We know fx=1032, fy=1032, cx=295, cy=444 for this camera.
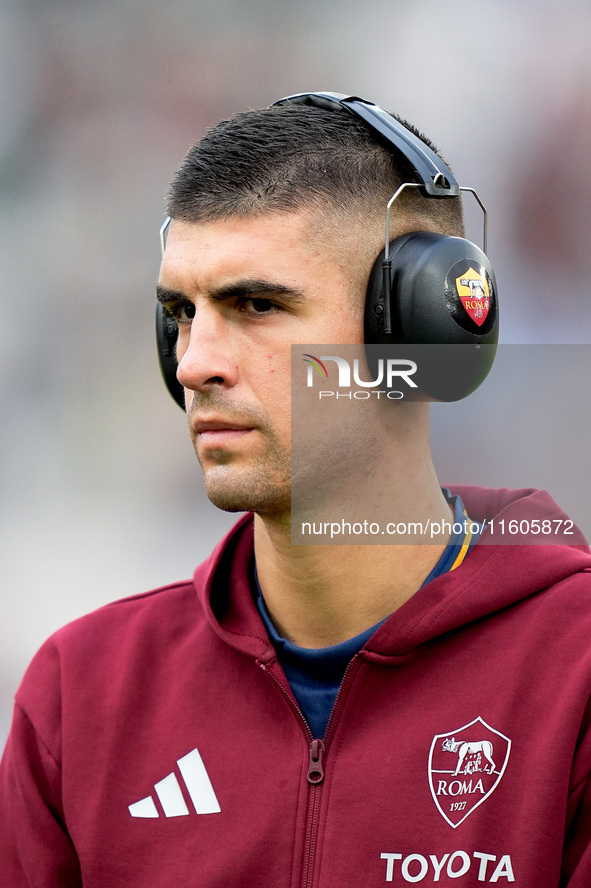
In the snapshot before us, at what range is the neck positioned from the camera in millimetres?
1270

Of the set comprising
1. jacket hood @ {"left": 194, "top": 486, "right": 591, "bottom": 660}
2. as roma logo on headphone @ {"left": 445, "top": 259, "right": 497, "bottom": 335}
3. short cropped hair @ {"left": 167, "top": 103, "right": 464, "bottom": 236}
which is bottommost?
jacket hood @ {"left": 194, "top": 486, "right": 591, "bottom": 660}

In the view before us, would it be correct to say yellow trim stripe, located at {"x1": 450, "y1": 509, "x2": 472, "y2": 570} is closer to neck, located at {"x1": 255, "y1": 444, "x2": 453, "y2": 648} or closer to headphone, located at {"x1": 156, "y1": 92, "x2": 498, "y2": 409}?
neck, located at {"x1": 255, "y1": 444, "x2": 453, "y2": 648}

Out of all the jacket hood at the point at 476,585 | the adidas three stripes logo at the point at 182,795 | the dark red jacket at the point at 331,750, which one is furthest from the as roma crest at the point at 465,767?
the adidas three stripes logo at the point at 182,795

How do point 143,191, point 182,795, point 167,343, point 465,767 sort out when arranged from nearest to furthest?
1. point 465,767
2. point 182,795
3. point 167,343
4. point 143,191

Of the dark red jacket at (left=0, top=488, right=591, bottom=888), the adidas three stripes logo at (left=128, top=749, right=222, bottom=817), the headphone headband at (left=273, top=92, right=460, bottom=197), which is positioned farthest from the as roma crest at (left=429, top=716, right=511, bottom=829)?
the headphone headband at (left=273, top=92, right=460, bottom=197)

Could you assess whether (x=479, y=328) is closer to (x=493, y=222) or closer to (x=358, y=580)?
(x=358, y=580)

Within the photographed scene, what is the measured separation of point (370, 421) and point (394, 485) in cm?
9

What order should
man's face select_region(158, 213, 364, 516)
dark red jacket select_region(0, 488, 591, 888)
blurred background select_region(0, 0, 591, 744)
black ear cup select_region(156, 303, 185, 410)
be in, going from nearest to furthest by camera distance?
dark red jacket select_region(0, 488, 591, 888) → man's face select_region(158, 213, 364, 516) → black ear cup select_region(156, 303, 185, 410) → blurred background select_region(0, 0, 591, 744)

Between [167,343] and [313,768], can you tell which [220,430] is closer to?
[167,343]

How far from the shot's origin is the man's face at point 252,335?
3.89ft

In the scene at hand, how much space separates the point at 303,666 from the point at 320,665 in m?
0.03

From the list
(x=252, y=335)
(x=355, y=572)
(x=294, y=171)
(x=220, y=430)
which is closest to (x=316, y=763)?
(x=355, y=572)

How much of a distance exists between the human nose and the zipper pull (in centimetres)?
42

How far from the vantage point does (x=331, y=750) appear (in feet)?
3.82
